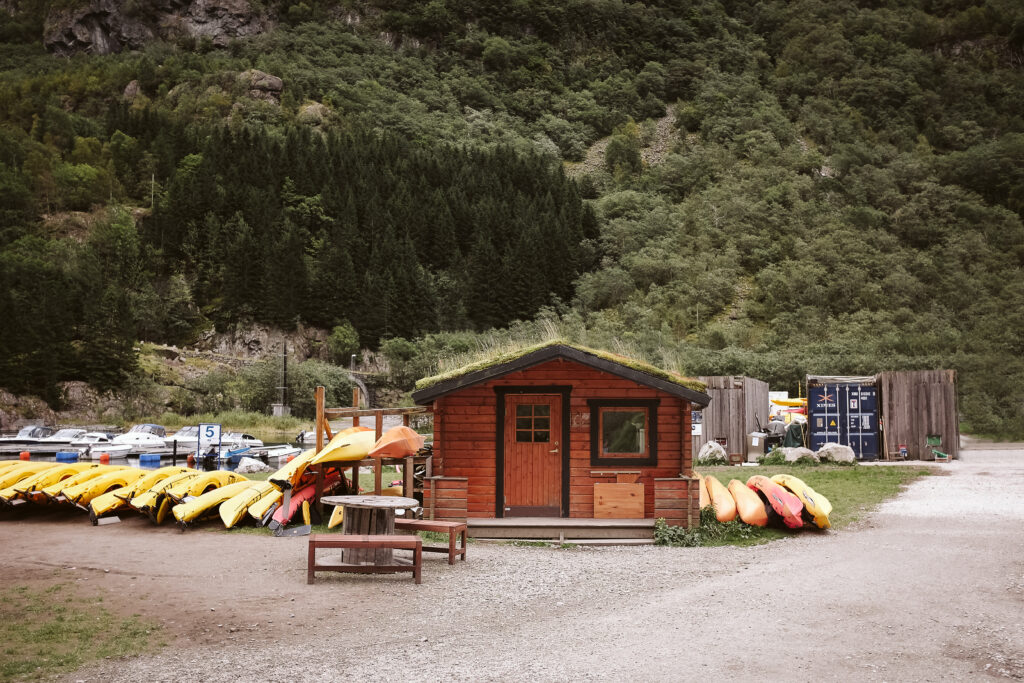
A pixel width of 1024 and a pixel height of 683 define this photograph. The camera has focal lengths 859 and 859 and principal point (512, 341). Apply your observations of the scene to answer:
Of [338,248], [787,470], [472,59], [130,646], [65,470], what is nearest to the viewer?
[130,646]

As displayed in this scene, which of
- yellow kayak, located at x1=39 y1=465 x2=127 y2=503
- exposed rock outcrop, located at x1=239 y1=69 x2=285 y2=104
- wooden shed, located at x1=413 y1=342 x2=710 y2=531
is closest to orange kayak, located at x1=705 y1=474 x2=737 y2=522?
wooden shed, located at x1=413 y1=342 x2=710 y2=531

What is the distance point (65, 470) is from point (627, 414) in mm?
12178

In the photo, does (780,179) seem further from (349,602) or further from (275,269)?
(349,602)

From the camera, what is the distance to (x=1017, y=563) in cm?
1171

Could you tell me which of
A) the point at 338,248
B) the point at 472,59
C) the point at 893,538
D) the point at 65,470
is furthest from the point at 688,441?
the point at 472,59

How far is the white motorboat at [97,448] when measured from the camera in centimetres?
3403

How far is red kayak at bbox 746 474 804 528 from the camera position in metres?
14.7

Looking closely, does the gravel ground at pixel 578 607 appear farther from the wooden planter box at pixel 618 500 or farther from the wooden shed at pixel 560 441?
the wooden shed at pixel 560 441

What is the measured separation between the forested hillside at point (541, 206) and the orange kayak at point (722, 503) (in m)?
2.57

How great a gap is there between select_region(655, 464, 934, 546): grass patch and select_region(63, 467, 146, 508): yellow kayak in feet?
36.2

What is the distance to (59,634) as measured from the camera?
8.31 meters

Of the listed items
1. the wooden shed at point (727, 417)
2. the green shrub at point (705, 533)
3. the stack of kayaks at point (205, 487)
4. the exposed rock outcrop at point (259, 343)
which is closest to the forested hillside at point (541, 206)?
the exposed rock outcrop at point (259, 343)

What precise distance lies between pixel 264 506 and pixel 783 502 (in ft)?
30.8

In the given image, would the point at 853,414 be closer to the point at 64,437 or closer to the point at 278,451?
the point at 278,451
